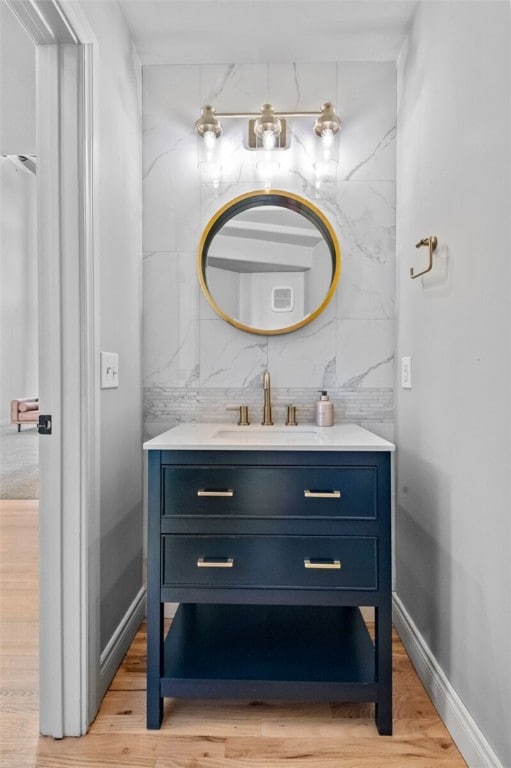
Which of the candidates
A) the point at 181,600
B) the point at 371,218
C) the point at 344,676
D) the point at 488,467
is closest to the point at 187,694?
the point at 181,600

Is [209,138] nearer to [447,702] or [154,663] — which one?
[154,663]

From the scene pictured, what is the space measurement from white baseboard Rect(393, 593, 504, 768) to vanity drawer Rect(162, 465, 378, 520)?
1.86 ft

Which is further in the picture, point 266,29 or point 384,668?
point 266,29

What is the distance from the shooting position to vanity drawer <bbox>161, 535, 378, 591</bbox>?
53.3 inches

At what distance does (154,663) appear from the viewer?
1369 millimetres

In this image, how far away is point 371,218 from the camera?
1993mm

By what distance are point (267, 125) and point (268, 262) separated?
0.53m

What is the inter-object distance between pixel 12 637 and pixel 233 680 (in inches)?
40.7

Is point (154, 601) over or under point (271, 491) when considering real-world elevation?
under

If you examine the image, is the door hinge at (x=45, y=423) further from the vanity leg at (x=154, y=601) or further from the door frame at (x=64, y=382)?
the vanity leg at (x=154, y=601)

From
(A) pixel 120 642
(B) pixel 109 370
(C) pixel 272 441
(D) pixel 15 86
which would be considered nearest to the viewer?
(C) pixel 272 441

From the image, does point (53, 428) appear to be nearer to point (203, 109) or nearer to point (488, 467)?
point (488, 467)

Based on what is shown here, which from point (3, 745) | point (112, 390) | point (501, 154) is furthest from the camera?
point (112, 390)

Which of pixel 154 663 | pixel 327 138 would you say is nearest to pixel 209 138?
pixel 327 138
